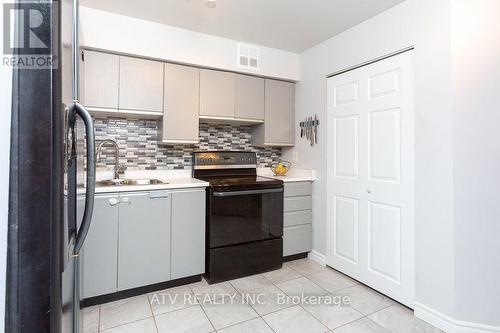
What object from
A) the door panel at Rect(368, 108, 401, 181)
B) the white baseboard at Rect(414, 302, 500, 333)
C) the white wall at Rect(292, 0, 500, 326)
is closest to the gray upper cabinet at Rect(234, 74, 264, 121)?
the door panel at Rect(368, 108, 401, 181)

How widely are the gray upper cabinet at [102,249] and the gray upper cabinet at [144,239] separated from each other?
0.16ft

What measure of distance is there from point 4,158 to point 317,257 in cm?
286

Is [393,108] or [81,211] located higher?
[393,108]

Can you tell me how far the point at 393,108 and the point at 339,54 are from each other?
0.86 meters

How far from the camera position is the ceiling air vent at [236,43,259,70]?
286 centimetres

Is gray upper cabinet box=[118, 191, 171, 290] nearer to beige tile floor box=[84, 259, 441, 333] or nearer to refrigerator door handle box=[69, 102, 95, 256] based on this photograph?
beige tile floor box=[84, 259, 441, 333]

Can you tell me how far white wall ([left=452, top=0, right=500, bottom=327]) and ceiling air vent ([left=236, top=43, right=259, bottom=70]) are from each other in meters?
1.76

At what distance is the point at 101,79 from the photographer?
2277 millimetres

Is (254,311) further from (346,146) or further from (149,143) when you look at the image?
(149,143)

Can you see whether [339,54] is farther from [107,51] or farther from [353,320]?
[353,320]

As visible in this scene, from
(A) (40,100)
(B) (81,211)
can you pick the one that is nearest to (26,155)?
(A) (40,100)

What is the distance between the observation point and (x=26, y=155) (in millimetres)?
596

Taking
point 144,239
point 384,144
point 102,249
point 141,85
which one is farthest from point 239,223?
point 141,85

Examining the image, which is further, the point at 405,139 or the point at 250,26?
the point at 250,26
